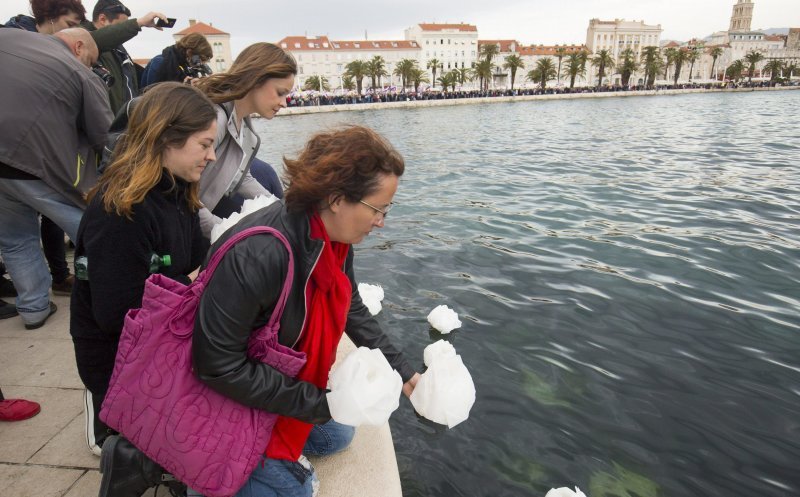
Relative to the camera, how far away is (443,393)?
2.07 metres

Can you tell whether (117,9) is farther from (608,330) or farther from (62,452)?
(608,330)

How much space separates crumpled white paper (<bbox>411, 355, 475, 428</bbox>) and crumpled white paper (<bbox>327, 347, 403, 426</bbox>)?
15.4 inches

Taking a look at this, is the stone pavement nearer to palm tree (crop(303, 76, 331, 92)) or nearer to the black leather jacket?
the black leather jacket

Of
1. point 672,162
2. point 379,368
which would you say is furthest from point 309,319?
point 672,162

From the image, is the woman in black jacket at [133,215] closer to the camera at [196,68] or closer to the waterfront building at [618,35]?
the camera at [196,68]

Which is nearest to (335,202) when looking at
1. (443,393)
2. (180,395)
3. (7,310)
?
(180,395)

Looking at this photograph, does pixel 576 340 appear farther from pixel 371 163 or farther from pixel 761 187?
pixel 761 187

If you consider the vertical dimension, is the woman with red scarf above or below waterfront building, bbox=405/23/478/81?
below

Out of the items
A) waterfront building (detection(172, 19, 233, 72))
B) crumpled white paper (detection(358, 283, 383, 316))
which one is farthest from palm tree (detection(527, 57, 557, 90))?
crumpled white paper (detection(358, 283, 383, 316))

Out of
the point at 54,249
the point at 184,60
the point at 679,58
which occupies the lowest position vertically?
the point at 54,249

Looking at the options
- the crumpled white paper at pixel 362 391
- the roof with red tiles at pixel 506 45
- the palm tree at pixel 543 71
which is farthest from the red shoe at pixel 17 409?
the roof with red tiles at pixel 506 45

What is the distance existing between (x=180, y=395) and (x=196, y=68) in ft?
11.1

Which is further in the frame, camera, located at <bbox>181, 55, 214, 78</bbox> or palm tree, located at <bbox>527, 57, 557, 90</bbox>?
palm tree, located at <bbox>527, 57, 557, 90</bbox>

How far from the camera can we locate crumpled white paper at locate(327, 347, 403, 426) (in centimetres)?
167
